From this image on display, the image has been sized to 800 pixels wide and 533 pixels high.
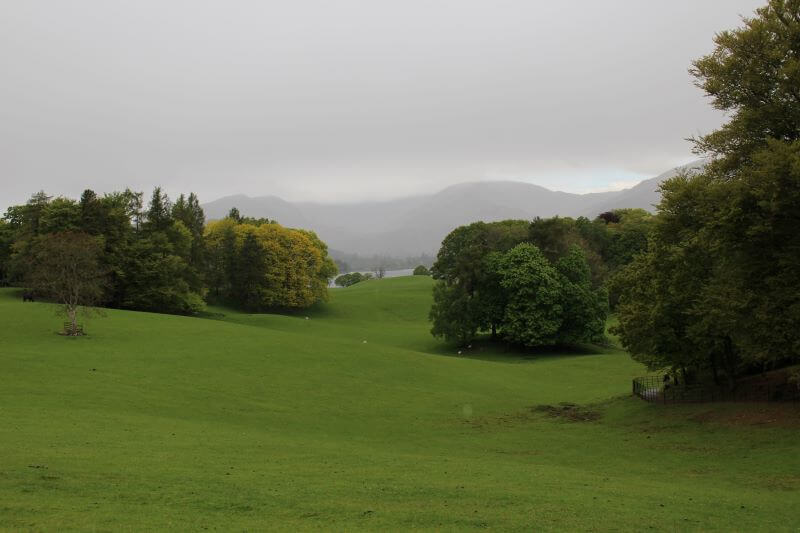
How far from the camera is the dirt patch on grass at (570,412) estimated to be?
35438 millimetres

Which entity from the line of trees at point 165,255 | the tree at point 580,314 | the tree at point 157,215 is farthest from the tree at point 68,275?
the tree at point 580,314

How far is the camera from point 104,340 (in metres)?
46.8

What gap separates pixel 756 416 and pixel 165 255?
7388 cm

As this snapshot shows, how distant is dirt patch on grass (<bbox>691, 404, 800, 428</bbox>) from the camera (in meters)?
26.2

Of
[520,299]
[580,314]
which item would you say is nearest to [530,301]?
[520,299]

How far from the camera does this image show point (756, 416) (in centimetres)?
2770

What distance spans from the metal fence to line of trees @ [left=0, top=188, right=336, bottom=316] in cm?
4868

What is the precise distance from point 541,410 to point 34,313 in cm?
4862

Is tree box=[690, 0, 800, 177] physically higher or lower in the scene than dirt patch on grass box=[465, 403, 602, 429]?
higher

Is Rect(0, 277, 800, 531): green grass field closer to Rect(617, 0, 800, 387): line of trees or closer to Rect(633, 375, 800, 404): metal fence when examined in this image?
Rect(633, 375, 800, 404): metal fence

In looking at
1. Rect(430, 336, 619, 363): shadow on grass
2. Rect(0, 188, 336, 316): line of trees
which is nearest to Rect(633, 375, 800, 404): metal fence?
Rect(430, 336, 619, 363): shadow on grass

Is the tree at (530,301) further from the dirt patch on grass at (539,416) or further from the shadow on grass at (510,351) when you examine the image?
the dirt patch on grass at (539,416)

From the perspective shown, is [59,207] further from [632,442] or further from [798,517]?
[798,517]

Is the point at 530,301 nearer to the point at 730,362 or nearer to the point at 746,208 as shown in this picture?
the point at 730,362
